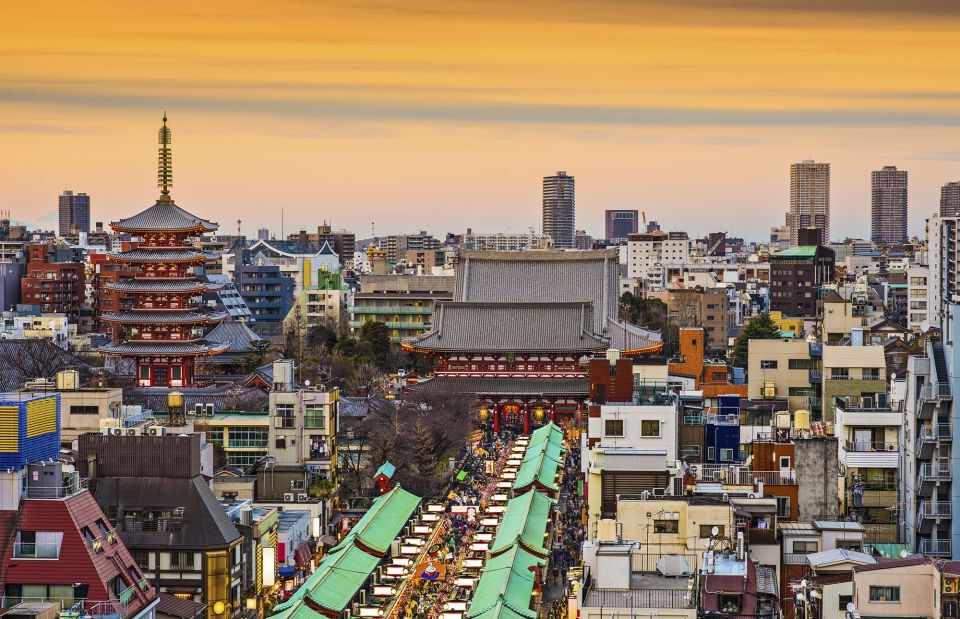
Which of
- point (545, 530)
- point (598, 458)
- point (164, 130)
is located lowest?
point (545, 530)

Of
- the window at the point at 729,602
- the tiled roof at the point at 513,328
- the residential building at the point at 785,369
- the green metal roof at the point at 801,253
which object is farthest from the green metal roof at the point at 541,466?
the green metal roof at the point at 801,253

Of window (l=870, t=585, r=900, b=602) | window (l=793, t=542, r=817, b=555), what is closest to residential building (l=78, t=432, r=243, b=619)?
window (l=793, t=542, r=817, b=555)

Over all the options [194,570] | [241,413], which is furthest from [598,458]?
[241,413]

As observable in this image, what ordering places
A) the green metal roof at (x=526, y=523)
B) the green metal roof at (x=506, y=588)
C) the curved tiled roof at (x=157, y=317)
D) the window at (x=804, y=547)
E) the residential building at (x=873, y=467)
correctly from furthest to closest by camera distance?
the curved tiled roof at (x=157, y=317) → the green metal roof at (x=526, y=523) → the residential building at (x=873, y=467) → the green metal roof at (x=506, y=588) → the window at (x=804, y=547)

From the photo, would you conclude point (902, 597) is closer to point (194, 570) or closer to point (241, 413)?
point (194, 570)

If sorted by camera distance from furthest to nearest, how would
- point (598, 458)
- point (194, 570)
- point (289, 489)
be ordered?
1. point (289, 489)
2. point (598, 458)
3. point (194, 570)

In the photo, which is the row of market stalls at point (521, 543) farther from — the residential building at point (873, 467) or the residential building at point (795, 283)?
the residential building at point (795, 283)

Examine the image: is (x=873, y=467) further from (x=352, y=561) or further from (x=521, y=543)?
(x=352, y=561)
